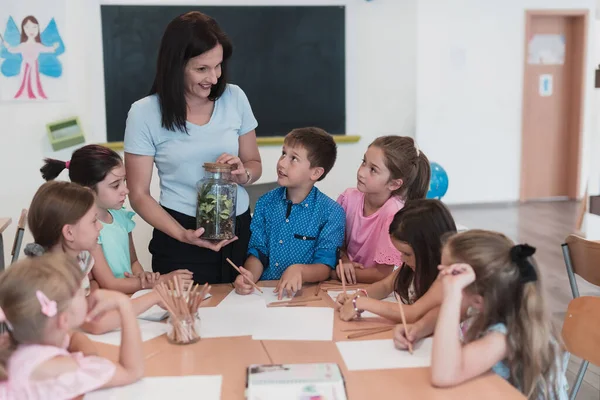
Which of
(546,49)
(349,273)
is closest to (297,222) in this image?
(349,273)

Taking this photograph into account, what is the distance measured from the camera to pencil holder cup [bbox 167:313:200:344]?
167 cm

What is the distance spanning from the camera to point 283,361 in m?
1.57

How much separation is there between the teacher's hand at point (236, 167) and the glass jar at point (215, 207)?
0.02m

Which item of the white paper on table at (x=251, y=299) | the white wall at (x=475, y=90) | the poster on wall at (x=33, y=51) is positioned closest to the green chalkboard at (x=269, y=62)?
the poster on wall at (x=33, y=51)

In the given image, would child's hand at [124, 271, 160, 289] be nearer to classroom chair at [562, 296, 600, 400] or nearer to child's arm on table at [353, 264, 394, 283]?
child's arm on table at [353, 264, 394, 283]

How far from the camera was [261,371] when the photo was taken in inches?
56.9

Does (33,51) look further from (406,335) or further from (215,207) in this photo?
(406,335)

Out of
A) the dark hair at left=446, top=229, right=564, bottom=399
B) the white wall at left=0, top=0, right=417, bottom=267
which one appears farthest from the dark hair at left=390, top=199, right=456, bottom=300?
the white wall at left=0, top=0, right=417, bottom=267

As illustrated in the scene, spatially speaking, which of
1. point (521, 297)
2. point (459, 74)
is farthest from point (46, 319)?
point (459, 74)

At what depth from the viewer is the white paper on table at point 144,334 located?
171cm

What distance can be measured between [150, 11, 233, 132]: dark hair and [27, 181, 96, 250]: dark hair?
1.32 feet

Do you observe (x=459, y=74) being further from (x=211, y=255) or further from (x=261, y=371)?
(x=261, y=371)

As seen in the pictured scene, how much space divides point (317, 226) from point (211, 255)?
392 millimetres

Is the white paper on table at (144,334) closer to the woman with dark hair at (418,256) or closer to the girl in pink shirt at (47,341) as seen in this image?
the girl in pink shirt at (47,341)
